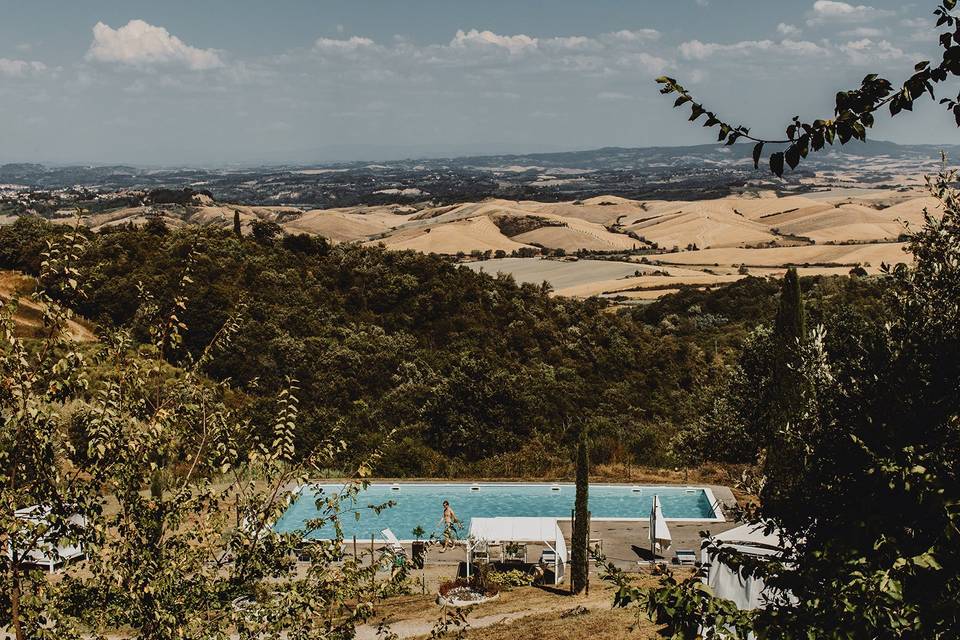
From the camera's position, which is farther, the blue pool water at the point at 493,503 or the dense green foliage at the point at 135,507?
the blue pool water at the point at 493,503

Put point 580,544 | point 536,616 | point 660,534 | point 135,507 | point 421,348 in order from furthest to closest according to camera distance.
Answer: point 421,348 < point 660,534 < point 580,544 < point 536,616 < point 135,507

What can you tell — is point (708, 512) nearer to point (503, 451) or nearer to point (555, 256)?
point (503, 451)

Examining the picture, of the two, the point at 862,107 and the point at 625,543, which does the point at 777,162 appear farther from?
the point at 625,543

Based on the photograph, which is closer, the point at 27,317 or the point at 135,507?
the point at 135,507

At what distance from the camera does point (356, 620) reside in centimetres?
602

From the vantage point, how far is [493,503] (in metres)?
26.7

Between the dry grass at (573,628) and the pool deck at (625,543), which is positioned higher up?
the dry grass at (573,628)

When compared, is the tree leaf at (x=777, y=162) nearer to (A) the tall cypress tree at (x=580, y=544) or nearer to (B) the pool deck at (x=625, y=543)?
(A) the tall cypress tree at (x=580, y=544)

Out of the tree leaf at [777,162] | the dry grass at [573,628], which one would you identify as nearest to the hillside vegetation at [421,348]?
the dry grass at [573,628]

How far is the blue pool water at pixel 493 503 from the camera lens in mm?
25594

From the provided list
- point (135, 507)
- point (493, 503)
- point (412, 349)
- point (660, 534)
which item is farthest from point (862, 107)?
point (412, 349)

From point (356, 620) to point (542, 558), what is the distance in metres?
14.8

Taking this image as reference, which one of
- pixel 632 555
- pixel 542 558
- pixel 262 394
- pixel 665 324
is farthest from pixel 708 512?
pixel 665 324

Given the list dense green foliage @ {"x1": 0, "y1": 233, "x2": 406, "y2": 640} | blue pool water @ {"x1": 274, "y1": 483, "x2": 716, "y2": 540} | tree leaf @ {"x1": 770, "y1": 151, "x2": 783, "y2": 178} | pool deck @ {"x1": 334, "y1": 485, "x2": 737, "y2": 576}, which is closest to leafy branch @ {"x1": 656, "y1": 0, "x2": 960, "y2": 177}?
tree leaf @ {"x1": 770, "y1": 151, "x2": 783, "y2": 178}
